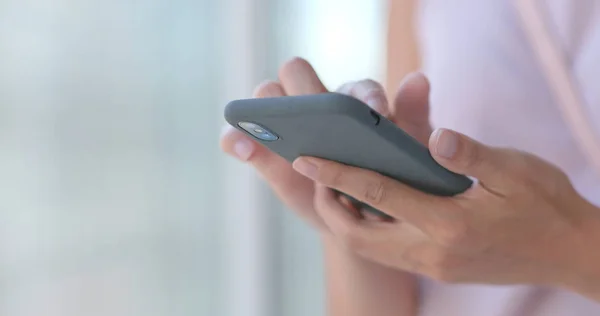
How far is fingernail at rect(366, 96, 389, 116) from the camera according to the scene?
0.43 meters

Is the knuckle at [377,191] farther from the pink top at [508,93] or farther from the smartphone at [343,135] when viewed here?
the pink top at [508,93]

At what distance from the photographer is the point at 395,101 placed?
45cm

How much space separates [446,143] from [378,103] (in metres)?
0.11

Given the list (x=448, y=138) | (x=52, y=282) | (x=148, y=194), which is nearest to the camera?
(x=448, y=138)

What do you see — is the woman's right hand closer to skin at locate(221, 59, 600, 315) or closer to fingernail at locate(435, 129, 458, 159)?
skin at locate(221, 59, 600, 315)

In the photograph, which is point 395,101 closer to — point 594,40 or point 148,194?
point 594,40

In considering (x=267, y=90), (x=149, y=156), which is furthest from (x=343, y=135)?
(x=149, y=156)

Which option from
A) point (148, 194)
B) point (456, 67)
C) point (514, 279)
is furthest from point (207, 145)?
point (514, 279)

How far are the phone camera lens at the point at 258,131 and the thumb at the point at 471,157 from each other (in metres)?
0.10

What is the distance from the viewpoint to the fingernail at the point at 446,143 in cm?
32

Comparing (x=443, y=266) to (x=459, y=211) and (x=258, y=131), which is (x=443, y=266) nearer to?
(x=459, y=211)

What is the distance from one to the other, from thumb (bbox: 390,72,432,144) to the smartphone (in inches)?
3.1

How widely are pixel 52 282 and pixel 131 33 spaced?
1.24 feet

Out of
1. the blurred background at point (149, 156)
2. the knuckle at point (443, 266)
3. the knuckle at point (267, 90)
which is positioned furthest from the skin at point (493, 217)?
the blurred background at point (149, 156)
